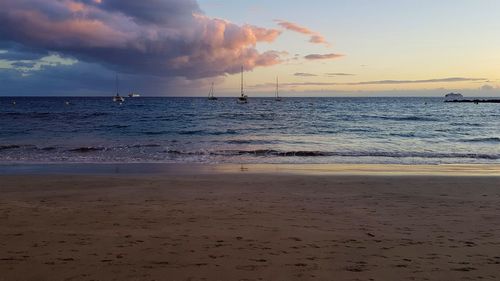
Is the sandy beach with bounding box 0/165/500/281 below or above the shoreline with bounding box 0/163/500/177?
above

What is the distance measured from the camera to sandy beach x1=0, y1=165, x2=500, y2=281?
5312 millimetres

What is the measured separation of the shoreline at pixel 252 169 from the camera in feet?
48.1

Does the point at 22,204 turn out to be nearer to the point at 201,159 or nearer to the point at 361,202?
the point at 361,202

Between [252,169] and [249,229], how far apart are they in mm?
8699

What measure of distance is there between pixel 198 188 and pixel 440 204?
6127 millimetres

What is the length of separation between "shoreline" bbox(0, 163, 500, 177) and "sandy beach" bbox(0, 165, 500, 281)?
6.56 feet

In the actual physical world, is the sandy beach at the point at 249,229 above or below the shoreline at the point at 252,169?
above

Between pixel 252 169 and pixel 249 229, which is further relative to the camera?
pixel 252 169

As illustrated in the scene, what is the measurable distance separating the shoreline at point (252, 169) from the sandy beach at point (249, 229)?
200 cm

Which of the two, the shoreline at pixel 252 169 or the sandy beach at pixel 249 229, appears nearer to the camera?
the sandy beach at pixel 249 229

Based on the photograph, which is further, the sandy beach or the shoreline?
the shoreline

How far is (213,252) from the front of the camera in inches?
233

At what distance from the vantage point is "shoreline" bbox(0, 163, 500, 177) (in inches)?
577

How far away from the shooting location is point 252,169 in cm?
1577
